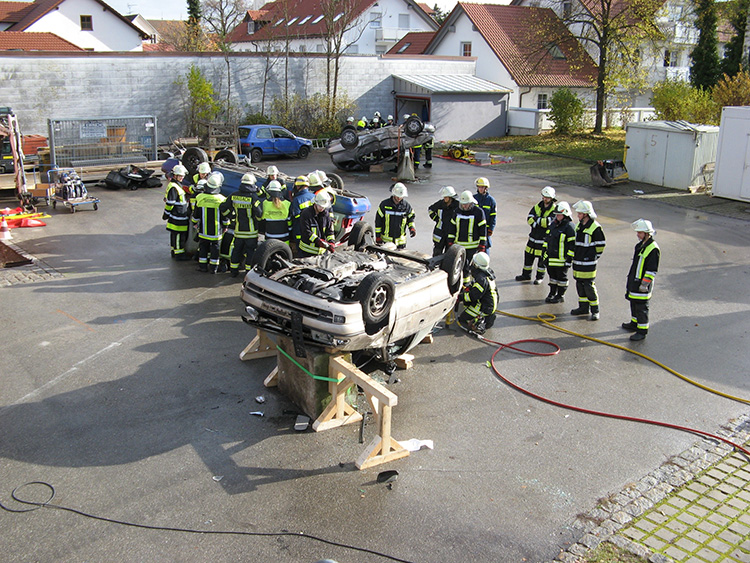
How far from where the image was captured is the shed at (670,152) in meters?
19.0

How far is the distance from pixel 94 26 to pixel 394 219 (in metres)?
46.1

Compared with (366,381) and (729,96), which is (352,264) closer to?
(366,381)

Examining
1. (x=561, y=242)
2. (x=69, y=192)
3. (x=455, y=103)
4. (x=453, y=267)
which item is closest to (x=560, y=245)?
(x=561, y=242)

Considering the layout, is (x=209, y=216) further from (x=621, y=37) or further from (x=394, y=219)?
(x=621, y=37)

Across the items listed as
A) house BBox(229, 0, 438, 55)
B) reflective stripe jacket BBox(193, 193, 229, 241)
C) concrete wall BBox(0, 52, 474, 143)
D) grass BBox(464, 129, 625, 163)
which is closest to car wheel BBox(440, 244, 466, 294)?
reflective stripe jacket BBox(193, 193, 229, 241)

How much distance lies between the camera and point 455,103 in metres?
30.4

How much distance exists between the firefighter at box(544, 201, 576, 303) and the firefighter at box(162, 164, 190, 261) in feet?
20.5

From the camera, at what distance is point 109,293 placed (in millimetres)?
10328

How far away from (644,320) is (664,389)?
1.55 m

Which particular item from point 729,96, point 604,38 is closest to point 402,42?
point 604,38

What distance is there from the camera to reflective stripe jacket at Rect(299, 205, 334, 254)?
31.5 ft

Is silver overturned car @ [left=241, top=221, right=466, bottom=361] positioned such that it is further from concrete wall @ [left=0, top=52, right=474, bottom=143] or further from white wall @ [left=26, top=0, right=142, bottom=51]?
white wall @ [left=26, top=0, right=142, bottom=51]

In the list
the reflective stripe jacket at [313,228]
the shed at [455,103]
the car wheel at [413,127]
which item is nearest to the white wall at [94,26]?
the shed at [455,103]

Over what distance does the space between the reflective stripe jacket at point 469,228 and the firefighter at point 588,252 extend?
1.38m
